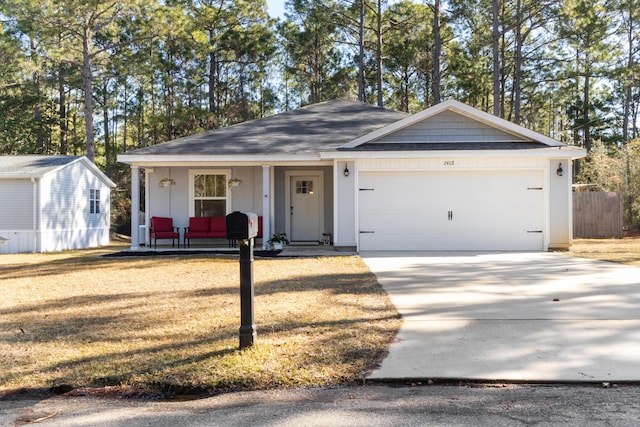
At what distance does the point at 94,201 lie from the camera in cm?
2223

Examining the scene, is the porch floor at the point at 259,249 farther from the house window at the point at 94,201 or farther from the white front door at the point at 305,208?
the house window at the point at 94,201

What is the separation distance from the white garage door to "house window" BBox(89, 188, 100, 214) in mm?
13686

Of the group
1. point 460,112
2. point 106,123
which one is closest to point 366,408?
point 460,112

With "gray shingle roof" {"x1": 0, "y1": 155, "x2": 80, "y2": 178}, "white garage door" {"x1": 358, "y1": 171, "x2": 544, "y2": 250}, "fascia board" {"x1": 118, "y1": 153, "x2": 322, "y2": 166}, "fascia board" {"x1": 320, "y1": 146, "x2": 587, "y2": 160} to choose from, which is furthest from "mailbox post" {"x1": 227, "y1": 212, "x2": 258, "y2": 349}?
"gray shingle roof" {"x1": 0, "y1": 155, "x2": 80, "y2": 178}

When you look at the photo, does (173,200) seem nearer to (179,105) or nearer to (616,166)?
(179,105)

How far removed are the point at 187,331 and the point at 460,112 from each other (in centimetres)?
1065

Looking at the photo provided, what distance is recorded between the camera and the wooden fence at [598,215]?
2014 cm

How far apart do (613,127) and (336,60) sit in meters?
20.2

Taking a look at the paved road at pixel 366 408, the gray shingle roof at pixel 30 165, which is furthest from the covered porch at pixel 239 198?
the paved road at pixel 366 408

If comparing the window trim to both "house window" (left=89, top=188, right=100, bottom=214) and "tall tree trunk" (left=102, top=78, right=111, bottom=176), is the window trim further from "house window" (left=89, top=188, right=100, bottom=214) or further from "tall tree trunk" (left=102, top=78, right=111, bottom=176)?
"tall tree trunk" (left=102, top=78, right=111, bottom=176)

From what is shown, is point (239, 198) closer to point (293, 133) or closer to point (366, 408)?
point (293, 133)

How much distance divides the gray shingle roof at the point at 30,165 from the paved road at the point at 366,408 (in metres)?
16.6

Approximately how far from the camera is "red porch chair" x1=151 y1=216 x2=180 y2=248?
14.2 meters

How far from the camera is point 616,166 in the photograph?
23.6 meters
